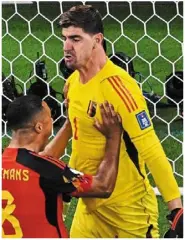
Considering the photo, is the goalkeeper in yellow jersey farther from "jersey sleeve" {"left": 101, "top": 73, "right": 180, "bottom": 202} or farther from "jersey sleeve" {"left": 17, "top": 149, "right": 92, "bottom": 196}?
"jersey sleeve" {"left": 17, "top": 149, "right": 92, "bottom": 196}

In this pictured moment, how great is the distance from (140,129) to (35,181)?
417mm

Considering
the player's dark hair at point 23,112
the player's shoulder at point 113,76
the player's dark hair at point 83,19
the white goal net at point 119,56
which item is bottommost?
the player's dark hair at point 23,112

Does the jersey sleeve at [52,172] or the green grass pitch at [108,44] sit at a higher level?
the green grass pitch at [108,44]

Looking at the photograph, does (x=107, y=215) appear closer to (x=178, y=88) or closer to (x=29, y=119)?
(x=29, y=119)

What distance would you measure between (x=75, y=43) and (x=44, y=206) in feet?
1.92

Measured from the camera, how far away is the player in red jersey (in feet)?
8.32

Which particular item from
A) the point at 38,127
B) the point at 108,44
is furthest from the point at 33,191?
the point at 108,44

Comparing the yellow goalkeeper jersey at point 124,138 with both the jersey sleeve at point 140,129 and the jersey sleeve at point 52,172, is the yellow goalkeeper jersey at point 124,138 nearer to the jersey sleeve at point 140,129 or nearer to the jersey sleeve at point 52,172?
the jersey sleeve at point 140,129

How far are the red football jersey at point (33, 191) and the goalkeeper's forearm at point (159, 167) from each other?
9.6 inches

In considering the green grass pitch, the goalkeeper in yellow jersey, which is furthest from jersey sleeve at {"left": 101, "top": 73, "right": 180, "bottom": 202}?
the green grass pitch

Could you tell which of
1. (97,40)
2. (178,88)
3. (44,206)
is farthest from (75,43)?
(178,88)

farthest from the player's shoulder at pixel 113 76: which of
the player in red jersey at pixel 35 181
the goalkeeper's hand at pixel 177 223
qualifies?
the goalkeeper's hand at pixel 177 223

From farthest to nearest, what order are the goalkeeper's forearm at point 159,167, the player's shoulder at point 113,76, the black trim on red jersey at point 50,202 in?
the player's shoulder at point 113,76 < the goalkeeper's forearm at point 159,167 < the black trim on red jersey at point 50,202

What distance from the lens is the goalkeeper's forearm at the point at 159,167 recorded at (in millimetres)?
2684
